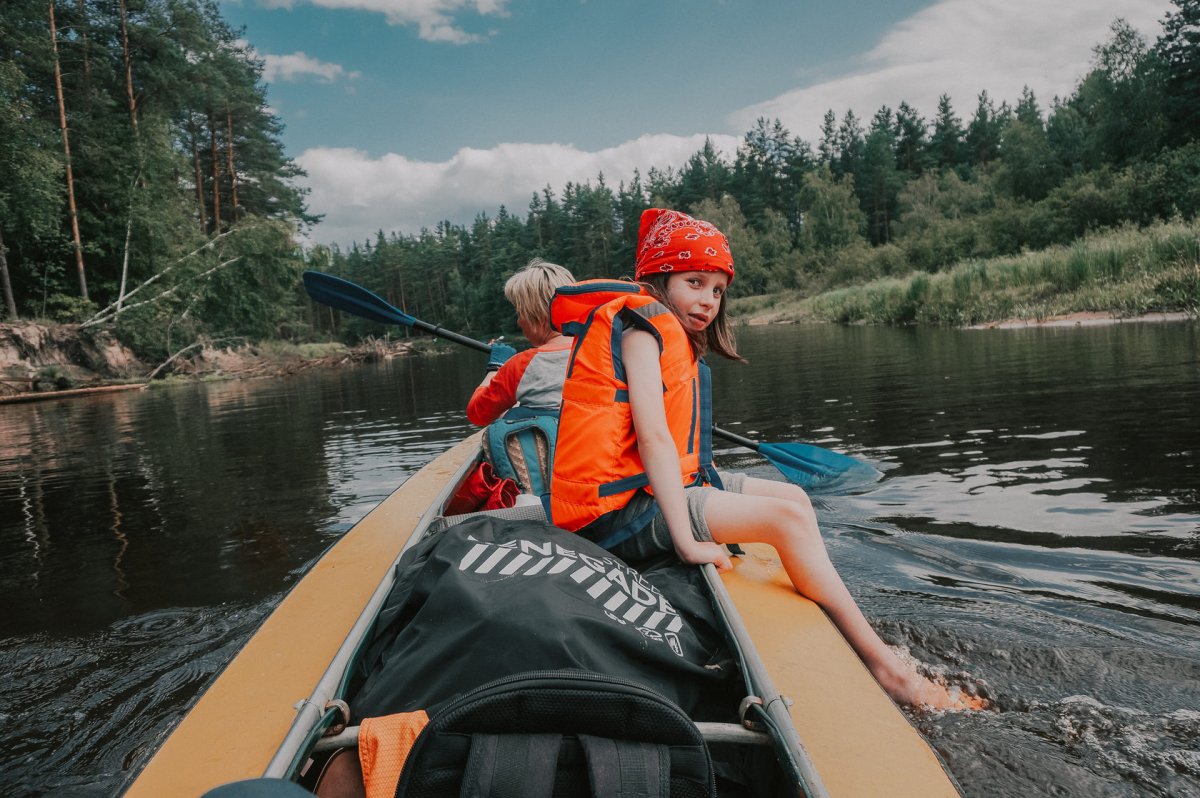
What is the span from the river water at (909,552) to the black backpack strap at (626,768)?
3.33 feet

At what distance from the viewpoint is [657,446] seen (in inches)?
76.0

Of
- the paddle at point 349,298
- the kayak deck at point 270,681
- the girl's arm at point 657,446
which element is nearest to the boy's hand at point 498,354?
the paddle at point 349,298

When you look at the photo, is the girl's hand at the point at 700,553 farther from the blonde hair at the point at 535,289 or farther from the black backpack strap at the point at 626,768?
the blonde hair at the point at 535,289

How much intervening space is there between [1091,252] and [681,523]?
1603 cm

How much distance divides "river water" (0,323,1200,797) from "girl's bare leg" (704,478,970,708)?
0.31 ft

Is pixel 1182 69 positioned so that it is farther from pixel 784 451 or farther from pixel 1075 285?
pixel 784 451

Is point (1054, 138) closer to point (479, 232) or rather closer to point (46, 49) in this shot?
point (46, 49)

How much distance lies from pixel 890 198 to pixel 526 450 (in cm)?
6142

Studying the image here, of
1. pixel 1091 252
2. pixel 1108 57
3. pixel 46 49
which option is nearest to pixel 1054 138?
pixel 1108 57

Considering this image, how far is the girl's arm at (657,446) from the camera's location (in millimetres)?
1929

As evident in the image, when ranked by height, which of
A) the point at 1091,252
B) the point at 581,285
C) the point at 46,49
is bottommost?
the point at 581,285

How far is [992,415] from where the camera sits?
6.13m

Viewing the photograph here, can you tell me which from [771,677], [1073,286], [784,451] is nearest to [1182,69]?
[1073,286]

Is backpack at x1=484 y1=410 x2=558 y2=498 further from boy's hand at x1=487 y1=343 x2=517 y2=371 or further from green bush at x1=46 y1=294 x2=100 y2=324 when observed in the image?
green bush at x1=46 y1=294 x2=100 y2=324
